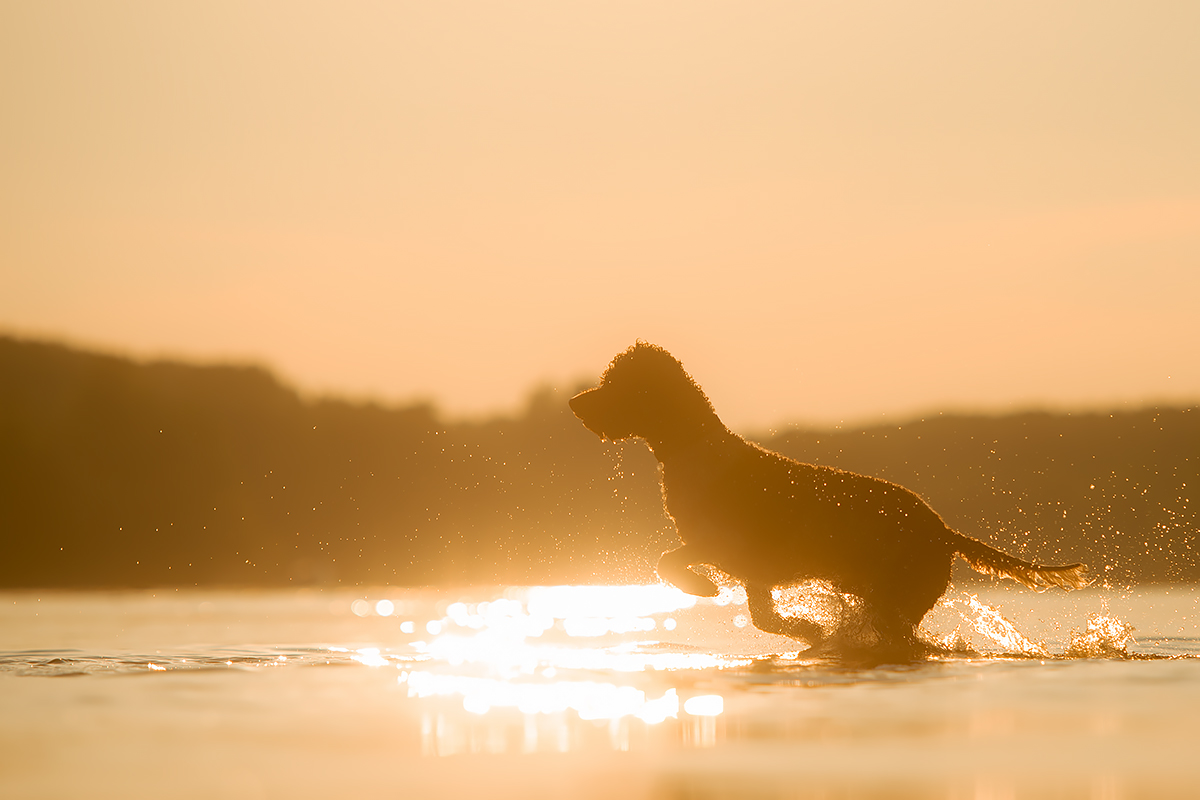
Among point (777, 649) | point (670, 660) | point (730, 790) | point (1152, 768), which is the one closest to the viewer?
point (730, 790)

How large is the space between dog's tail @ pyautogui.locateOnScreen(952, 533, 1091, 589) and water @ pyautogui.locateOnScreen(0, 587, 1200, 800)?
460 millimetres

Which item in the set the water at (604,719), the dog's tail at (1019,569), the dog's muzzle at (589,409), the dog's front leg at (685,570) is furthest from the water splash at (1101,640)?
the dog's muzzle at (589,409)

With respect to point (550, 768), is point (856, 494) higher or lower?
higher

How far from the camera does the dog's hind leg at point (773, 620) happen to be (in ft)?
36.0

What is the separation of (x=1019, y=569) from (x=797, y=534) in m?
2.11

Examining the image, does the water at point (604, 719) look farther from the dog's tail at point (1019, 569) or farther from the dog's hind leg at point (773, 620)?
the dog's tail at point (1019, 569)

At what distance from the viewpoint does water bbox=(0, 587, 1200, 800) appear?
17.2ft

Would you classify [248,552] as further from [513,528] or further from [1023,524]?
[1023,524]

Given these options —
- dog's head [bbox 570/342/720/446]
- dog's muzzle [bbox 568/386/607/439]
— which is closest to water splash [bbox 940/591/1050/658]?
dog's head [bbox 570/342/720/446]

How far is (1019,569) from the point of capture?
36.6 feet

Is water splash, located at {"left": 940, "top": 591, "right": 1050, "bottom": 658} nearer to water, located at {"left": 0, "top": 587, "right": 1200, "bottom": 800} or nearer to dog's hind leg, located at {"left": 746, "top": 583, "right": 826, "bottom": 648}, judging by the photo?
water, located at {"left": 0, "top": 587, "right": 1200, "bottom": 800}

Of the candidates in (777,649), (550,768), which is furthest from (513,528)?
(550,768)

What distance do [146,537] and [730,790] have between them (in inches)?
1663

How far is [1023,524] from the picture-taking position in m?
32.3
